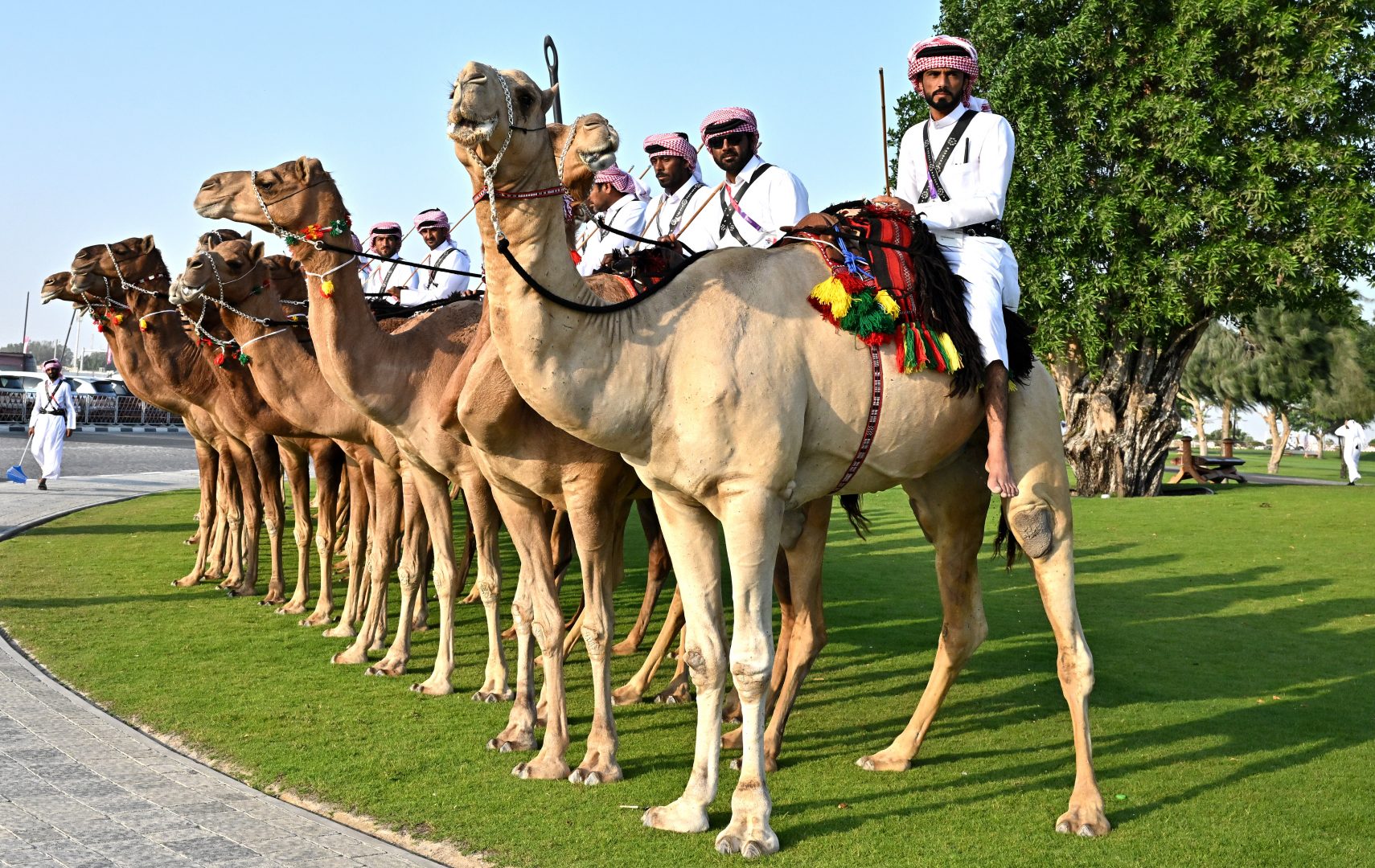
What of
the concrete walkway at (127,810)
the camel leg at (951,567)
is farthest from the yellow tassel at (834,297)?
the concrete walkway at (127,810)

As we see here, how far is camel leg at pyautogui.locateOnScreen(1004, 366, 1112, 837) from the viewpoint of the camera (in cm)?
588

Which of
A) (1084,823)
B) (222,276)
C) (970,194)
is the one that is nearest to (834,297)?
(970,194)

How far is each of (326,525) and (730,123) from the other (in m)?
5.60

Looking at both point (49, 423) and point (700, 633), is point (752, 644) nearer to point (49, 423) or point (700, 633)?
point (700, 633)

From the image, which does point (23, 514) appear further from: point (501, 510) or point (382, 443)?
point (501, 510)

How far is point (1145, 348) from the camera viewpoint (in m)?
25.5

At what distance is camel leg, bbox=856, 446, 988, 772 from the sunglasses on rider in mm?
2116

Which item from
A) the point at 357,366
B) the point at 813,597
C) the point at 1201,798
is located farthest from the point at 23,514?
the point at 1201,798

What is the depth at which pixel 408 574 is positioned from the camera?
8977 millimetres

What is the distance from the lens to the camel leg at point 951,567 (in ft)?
21.3

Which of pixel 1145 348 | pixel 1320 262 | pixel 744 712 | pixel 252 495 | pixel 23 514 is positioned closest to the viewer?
pixel 744 712

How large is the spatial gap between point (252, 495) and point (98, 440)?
3009 cm

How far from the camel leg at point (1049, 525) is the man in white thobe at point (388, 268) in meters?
6.08

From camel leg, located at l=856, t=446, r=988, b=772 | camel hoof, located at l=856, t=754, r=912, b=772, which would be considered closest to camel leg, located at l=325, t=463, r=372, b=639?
camel hoof, located at l=856, t=754, r=912, b=772
